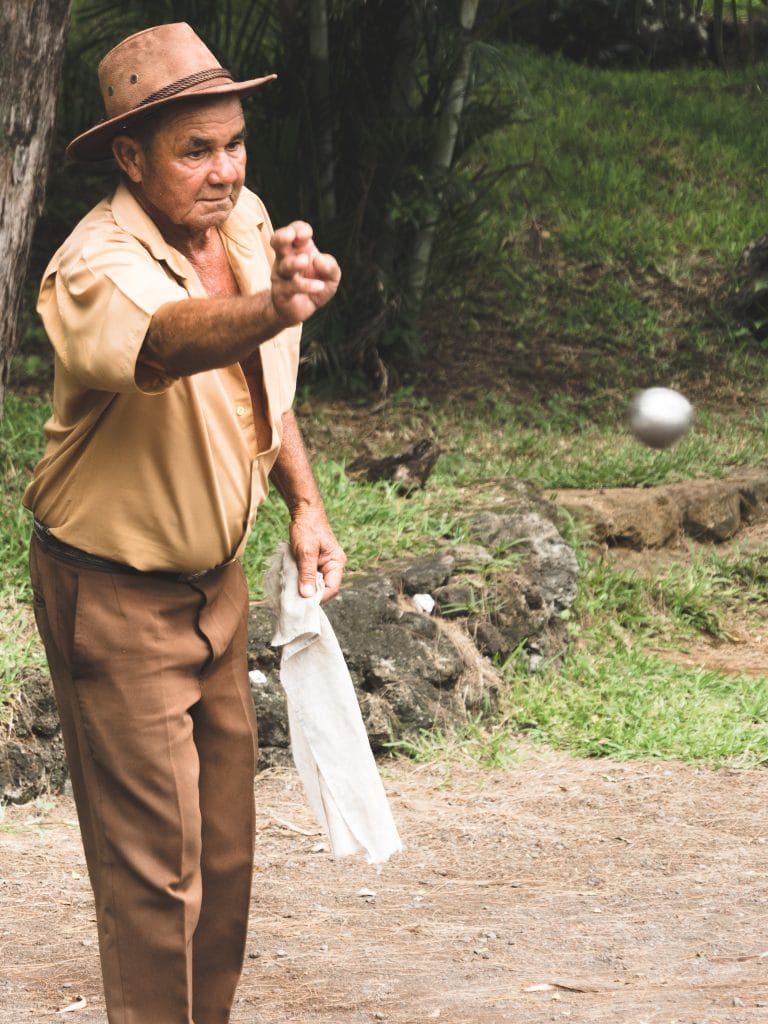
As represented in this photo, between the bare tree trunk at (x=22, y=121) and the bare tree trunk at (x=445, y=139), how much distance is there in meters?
2.75

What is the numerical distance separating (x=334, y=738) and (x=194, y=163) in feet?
4.14

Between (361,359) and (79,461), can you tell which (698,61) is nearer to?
(361,359)

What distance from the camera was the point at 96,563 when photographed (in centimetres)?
263

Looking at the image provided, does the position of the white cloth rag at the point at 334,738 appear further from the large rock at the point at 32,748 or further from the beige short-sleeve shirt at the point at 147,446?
the large rock at the point at 32,748

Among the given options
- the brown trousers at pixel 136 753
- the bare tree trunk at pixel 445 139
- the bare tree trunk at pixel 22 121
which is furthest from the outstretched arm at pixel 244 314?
the bare tree trunk at pixel 445 139

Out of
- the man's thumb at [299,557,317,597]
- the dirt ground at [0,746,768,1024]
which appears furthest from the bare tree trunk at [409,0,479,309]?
the man's thumb at [299,557,317,597]

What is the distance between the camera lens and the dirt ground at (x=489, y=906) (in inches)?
134

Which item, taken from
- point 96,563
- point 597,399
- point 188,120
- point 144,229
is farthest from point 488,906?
point 597,399

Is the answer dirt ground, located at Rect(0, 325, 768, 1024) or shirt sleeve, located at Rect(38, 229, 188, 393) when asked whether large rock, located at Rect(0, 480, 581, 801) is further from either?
shirt sleeve, located at Rect(38, 229, 188, 393)

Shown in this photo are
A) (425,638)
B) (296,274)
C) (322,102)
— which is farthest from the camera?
(322,102)

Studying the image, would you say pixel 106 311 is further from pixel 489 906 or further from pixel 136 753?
pixel 489 906

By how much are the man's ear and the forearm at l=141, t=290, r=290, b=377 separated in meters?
0.45

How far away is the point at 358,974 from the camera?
3553mm

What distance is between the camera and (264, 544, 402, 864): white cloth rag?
10.2ft
